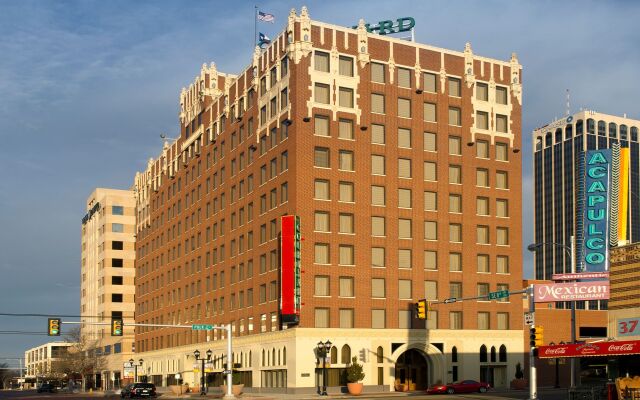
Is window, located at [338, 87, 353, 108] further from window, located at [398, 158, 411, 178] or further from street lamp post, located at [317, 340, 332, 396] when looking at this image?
street lamp post, located at [317, 340, 332, 396]

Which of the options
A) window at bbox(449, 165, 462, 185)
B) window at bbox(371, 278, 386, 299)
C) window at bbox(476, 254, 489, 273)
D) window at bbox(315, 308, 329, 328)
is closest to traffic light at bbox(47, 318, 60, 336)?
window at bbox(315, 308, 329, 328)

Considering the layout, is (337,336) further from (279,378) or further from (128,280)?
(128,280)

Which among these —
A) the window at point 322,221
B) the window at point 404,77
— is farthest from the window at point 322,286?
the window at point 404,77

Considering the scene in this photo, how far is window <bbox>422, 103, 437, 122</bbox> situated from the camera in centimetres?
9862

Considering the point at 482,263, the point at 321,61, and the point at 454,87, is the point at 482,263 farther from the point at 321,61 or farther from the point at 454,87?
the point at 321,61

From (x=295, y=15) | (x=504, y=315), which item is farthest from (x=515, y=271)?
(x=295, y=15)

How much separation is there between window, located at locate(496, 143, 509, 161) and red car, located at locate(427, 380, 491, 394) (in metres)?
26.2

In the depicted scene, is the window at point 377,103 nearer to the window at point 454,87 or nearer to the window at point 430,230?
the window at point 454,87

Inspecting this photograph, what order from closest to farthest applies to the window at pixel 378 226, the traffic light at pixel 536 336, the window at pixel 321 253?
the traffic light at pixel 536 336, the window at pixel 321 253, the window at pixel 378 226

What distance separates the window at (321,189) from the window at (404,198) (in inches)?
333

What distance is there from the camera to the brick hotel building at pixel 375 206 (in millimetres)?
91562

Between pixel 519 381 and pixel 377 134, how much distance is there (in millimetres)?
30284

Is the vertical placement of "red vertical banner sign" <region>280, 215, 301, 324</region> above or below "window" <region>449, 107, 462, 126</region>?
below

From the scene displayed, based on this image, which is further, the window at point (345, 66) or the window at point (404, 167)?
the window at point (404, 167)
